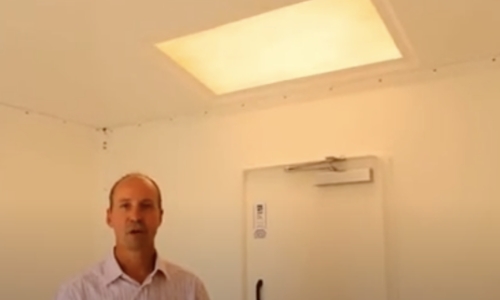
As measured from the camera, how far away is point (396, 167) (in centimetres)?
306

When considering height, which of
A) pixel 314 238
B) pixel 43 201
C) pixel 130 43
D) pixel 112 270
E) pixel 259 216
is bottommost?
pixel 112 270

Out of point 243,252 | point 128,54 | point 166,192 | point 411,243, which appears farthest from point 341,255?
Answer: point 128,54

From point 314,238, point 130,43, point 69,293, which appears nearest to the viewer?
point 69,293

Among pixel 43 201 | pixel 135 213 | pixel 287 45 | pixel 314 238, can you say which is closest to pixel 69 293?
pixel 135 213

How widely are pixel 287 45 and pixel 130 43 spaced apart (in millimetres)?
889

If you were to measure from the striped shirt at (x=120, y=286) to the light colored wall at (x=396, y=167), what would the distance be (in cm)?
137

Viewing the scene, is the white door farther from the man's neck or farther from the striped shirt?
the man's neck

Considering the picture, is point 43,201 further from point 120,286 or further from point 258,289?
point 120,286

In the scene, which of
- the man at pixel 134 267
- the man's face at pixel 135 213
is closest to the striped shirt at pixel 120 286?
the man at pixel 134 267

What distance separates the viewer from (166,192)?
393 cm

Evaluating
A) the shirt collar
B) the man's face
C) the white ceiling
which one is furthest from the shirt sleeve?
the white ceiling

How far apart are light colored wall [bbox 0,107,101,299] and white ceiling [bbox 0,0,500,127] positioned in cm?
26

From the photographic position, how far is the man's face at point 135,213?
2059 mm

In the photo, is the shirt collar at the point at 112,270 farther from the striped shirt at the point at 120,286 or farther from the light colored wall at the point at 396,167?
the light colored wall at the point at 396,167
